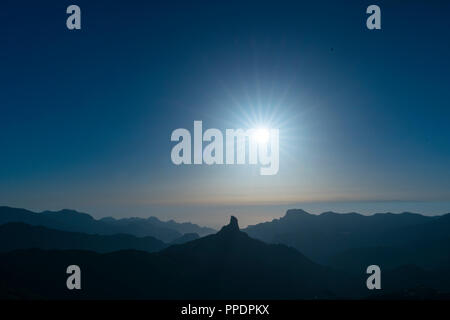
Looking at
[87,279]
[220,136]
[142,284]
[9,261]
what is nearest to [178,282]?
[142,284]

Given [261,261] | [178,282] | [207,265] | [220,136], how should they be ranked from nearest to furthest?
[220,136] < [178,282] < [207,265] < [261,261]

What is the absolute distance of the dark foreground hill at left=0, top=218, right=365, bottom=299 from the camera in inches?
5531

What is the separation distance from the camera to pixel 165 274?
548 feet

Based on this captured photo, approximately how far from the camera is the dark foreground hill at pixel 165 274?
140500mm
